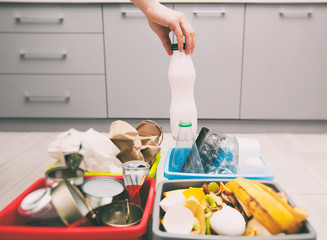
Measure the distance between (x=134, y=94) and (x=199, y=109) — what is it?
391mm

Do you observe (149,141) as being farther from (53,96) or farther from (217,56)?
(53,96)

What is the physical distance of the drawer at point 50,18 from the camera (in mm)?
1608

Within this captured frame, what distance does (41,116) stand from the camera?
174cm

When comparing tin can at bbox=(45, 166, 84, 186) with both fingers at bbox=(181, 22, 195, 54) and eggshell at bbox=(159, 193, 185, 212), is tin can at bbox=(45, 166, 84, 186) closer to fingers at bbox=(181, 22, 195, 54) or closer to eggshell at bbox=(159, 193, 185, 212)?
eggshell at bbox=(159, 193, 185, 212)

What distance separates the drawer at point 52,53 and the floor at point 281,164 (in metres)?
0.39

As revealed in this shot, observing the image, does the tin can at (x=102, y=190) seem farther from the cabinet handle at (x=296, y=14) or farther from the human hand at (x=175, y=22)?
the cabinet handle at (x=296, y=14)

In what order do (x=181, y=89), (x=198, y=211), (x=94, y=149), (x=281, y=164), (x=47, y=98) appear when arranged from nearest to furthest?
(x=198, y=211) < (x=94, y=149) < (x=181, y=89) < (x=281, y=164) < (x=47, y=98)

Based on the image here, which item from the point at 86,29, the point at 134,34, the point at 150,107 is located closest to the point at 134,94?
the point at 150,107

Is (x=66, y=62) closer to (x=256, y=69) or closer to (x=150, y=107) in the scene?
(x=150, y=107)

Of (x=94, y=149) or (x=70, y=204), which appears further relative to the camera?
(x=94, y=149)

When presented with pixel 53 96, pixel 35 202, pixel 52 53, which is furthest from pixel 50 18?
pixel 35 202

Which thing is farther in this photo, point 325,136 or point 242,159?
point 325,136

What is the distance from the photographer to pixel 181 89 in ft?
2.82

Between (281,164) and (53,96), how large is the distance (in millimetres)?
1278
